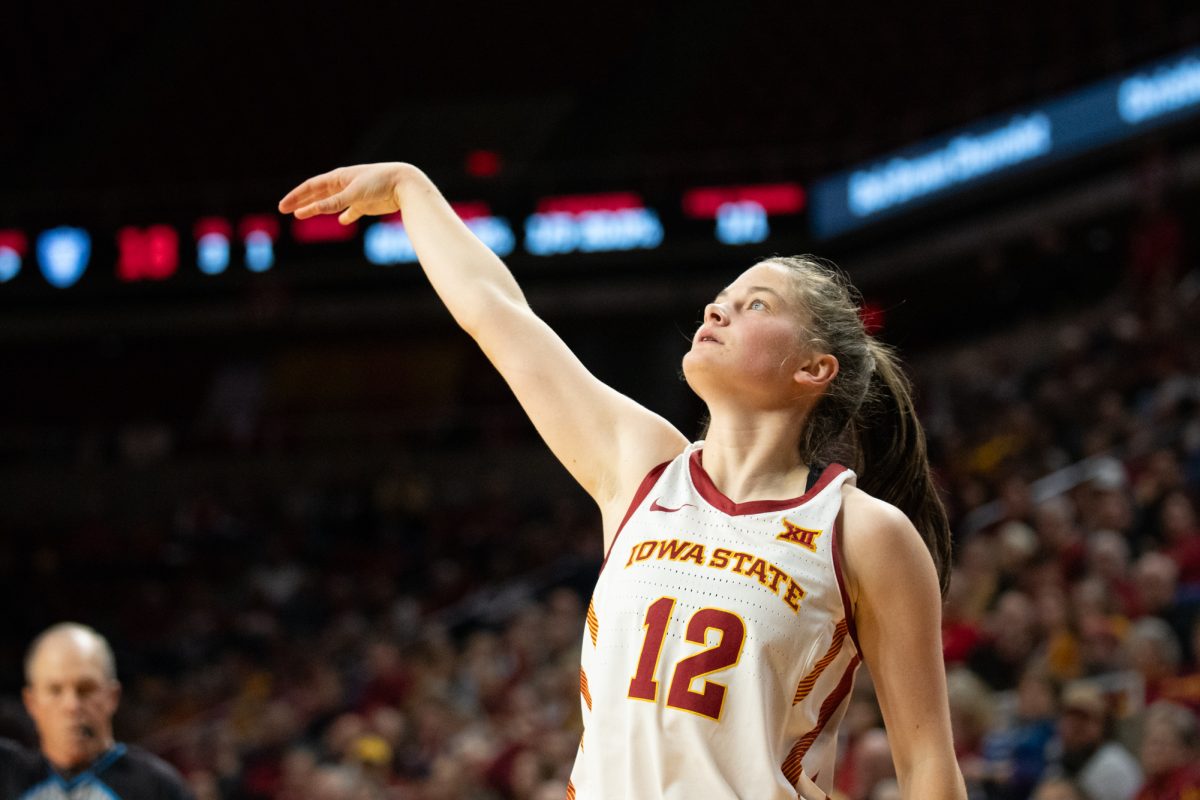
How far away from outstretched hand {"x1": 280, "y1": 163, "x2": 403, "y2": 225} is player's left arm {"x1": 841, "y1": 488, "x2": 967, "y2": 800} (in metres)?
0.98

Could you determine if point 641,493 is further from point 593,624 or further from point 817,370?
point 817,370

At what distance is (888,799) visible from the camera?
541 centimetres

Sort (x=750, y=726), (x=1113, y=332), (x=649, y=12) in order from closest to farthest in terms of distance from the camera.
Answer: (x=750, y=726) < (x=1113, y=332) < (x=649, y=12)

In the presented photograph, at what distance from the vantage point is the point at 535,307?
15.4 metres

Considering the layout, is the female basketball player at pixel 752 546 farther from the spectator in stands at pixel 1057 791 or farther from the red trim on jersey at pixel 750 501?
the spectator in stands at pixel 1057 791

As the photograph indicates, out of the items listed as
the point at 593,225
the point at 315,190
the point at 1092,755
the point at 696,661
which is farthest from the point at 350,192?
the point at 593,225

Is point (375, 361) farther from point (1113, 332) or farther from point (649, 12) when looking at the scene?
point (1113, 332)

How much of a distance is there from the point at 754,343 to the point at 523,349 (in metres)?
0.39

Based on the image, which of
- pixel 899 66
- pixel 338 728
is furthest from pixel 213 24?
pixel 338 728

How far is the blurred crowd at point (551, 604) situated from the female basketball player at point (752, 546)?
309cm

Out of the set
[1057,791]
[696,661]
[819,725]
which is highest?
[696,661]

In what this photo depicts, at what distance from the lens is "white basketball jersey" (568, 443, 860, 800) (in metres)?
2.14

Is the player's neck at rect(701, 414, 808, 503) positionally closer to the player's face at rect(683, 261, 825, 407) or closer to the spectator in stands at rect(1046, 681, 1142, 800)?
the player's face at rect(683, 261, 825, 407)

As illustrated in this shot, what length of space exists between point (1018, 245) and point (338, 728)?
8213 mm
